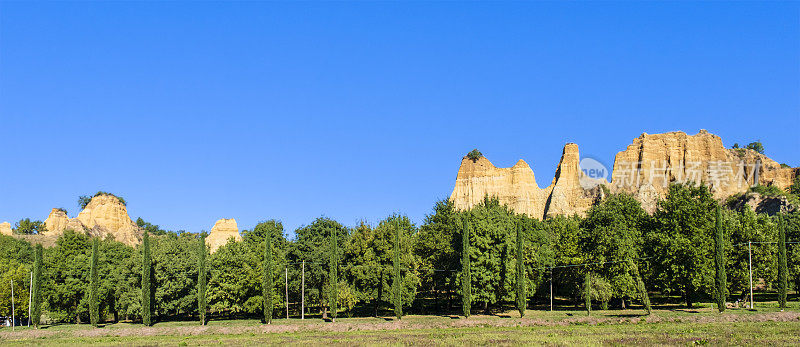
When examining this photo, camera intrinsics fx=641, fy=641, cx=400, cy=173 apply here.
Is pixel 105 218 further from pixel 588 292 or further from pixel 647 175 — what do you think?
pixel 588 292

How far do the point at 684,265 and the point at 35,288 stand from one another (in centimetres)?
5928

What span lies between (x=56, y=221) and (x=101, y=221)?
1060 cm

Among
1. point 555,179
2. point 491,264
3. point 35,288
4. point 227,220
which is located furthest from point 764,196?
point 35,288

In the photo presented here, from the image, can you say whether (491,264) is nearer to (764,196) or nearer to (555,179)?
(764,196)

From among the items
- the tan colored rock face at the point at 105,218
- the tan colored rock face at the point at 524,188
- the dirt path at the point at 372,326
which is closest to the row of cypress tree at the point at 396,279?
the dirt path at the point at 372,326

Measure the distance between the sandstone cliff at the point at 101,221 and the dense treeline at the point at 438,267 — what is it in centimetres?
10061

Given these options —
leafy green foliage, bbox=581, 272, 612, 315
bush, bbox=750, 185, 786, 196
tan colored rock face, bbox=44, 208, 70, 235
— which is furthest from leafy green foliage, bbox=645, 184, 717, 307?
tan colored rock face, bbox=44, 208, 70, 235

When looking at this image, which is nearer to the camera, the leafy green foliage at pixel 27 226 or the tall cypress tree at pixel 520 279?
the tall cypress tree at pixel 520 279

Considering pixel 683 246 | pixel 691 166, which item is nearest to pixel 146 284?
pixel 683 246

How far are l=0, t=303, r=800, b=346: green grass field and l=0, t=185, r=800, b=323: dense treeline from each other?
4.76 meters

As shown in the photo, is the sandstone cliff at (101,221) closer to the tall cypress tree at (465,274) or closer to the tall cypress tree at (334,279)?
the tall cypress tree at (334,279)

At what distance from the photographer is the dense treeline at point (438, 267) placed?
5656 centimetres

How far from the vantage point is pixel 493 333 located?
40625mm

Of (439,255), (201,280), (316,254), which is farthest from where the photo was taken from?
(439,255)
